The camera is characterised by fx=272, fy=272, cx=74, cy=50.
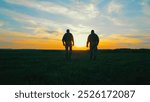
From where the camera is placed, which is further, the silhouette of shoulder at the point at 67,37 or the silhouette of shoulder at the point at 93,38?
the silhouette of shoulder at the point at 67,37

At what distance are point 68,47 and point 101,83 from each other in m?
11.7

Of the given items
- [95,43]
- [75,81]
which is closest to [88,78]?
[75,81]

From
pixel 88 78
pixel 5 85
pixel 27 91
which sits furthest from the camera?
pixel 88 78

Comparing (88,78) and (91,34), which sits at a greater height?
(91,34)

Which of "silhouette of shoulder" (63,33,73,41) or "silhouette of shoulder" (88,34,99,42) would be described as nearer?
"silhouette of shoulder" (88,34,99,42)

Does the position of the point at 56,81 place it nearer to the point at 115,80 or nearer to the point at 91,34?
the point at 115,80

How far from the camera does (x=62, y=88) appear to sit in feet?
28.9

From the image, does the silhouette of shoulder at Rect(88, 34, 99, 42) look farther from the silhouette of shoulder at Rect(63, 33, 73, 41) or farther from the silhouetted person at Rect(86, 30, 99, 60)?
the silhouette of shoulder at Rect(63, 33, 73, 41)

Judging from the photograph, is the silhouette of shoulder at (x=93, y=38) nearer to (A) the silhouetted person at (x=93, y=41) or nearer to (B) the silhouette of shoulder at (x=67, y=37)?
(A) the silhouetted person at (x=93, y=41)

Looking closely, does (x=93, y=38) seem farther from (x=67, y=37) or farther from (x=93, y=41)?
(x=67, y=37)

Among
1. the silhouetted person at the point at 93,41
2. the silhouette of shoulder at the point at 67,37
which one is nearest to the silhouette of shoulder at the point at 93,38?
the silhouetted person at the point at 93,41

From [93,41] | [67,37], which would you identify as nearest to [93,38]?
[93,41]

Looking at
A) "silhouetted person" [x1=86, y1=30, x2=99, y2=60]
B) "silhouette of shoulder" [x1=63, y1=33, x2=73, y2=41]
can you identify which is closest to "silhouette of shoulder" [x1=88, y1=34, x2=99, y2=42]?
"silhouetted person" [x1=86, y1=30, x2=99, y2=60]

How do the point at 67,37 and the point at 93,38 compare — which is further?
the point at 67,37
